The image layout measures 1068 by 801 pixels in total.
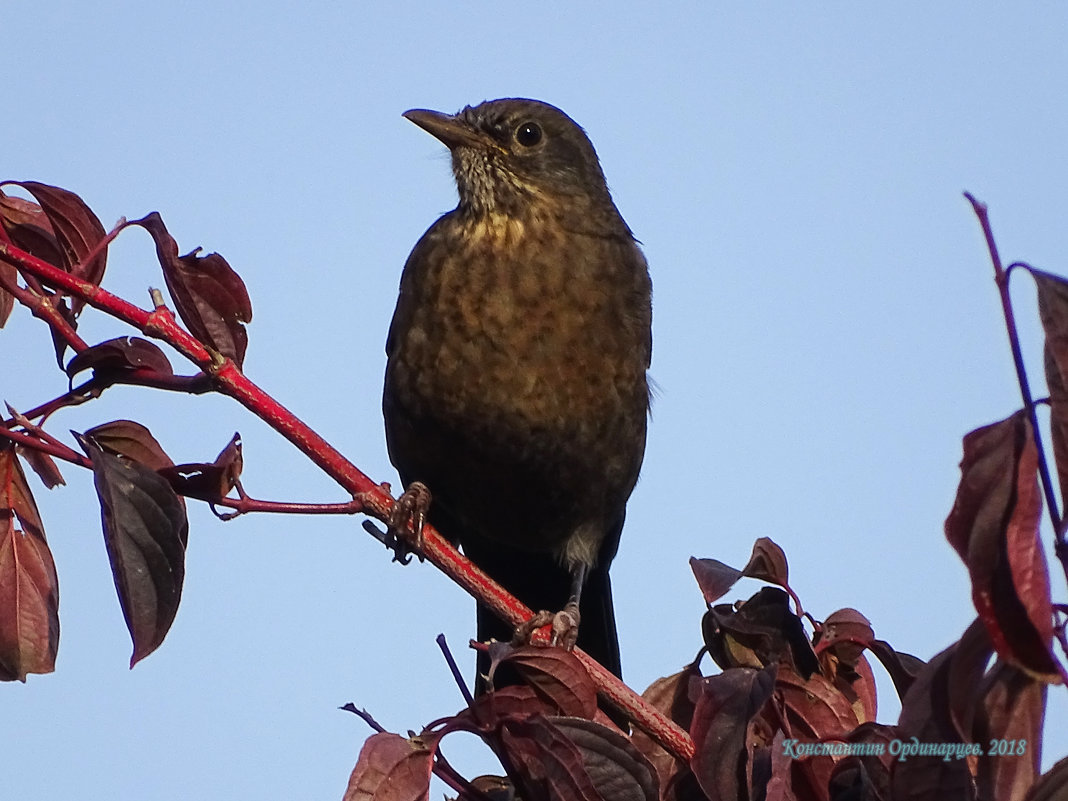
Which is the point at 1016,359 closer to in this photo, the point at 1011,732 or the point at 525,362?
the point at 1011,732

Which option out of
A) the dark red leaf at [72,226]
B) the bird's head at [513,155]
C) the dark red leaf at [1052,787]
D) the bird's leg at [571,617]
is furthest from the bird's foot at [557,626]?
the bird's head at [513,155]

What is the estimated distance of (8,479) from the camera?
8.18ft

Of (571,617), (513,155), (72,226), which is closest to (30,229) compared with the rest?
(72,226)

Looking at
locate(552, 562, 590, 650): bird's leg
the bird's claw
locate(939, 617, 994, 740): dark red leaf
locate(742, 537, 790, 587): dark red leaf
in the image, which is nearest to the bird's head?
locate(552, 562, 590, 650): bird's leg

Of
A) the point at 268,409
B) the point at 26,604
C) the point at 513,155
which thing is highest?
the point at 513,155

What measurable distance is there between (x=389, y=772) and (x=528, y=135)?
3289 mm

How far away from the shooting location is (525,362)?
14.5 ft

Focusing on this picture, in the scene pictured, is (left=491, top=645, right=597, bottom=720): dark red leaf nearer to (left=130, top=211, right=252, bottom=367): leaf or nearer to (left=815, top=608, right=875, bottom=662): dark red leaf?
(left=815, top=608, right=875, bottom=662): dark red leaf

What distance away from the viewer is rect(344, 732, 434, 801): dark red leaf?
218 centimetres

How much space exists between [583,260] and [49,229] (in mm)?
2272

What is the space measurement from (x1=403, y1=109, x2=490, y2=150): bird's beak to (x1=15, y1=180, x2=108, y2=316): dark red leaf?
7.86 feet

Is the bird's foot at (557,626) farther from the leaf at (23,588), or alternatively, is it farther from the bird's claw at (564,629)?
the leaf at (23,588)

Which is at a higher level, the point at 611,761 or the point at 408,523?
the point at 408,523

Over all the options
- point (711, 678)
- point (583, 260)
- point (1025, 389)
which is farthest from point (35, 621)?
point (583, 260)
